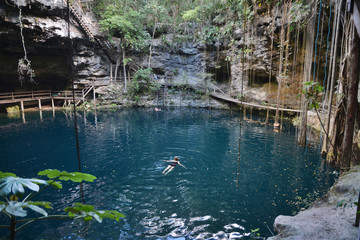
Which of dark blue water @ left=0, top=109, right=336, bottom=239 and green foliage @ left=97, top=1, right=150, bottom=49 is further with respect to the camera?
green foliage @ left=97, top=1, right=150, bottom=49

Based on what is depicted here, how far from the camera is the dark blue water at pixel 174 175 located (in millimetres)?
4160

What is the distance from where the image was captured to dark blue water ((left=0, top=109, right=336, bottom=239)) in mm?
4160

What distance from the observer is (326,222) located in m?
2.95

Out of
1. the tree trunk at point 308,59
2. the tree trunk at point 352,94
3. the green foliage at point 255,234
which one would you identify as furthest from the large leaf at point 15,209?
the tree trunk at point 308,59

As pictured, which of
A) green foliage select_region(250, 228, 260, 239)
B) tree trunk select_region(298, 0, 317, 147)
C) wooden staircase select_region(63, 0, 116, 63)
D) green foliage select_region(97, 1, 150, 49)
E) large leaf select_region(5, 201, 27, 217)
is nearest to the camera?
large leaf select_region(5, 201, 27, 217)

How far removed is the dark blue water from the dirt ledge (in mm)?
1026

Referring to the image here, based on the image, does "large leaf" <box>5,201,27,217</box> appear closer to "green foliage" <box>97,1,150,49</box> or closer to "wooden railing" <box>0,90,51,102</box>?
"green foliage" <box>97,1,150,49</box>

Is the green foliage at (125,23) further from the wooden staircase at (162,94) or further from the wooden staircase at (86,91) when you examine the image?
the wooden staircase at (86,91)

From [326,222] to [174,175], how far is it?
4.00 meters

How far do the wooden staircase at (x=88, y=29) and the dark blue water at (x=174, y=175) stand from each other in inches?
318

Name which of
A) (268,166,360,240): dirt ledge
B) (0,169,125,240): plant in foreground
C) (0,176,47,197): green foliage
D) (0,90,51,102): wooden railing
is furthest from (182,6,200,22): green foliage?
(0,176,47,197): green foliage

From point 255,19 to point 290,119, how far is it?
6528 millimetres

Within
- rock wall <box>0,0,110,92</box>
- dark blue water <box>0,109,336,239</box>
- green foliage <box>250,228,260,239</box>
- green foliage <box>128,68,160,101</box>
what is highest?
rock wall <box>0,0,110,92</box>

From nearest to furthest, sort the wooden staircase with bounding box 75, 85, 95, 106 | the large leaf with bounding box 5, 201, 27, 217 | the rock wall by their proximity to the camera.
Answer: the large leaf with bounding box 5, 201, 27, 217 → the rock wall → the wooden staircase with bounding box 75, 85, 95, 106
